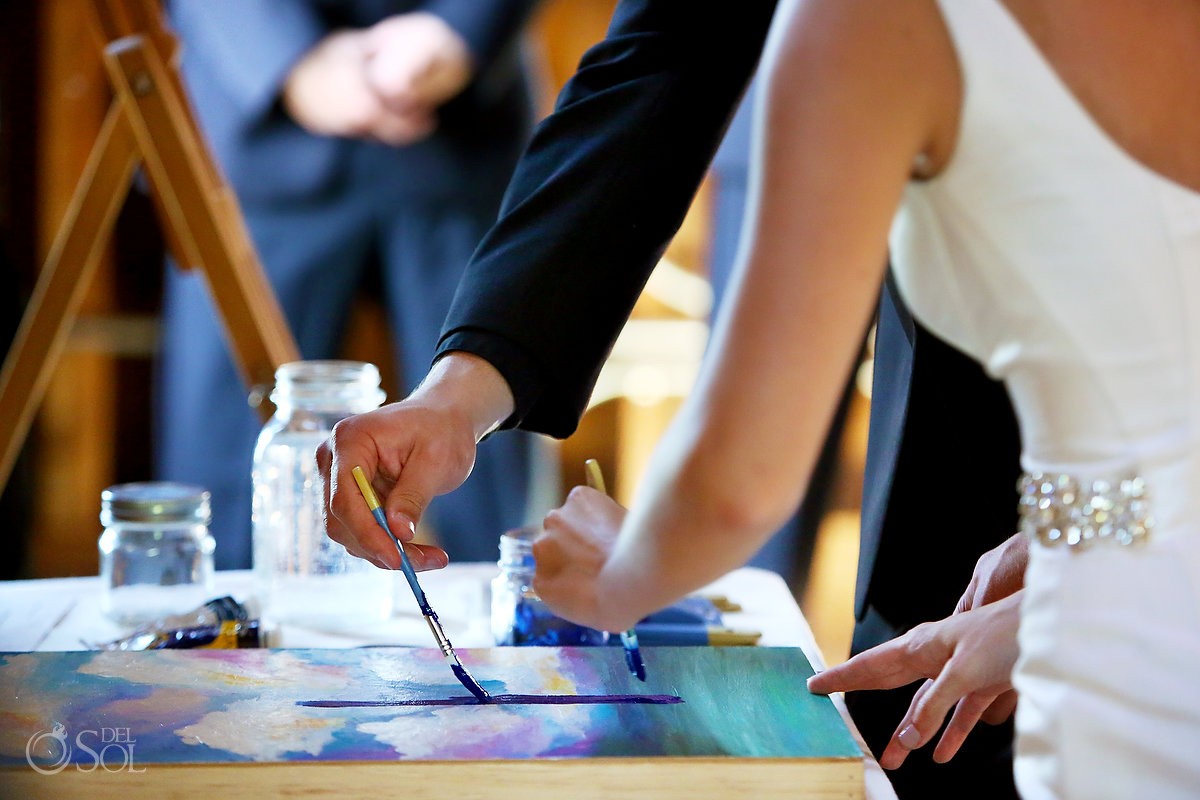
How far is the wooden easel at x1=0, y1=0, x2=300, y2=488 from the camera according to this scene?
1636 mm

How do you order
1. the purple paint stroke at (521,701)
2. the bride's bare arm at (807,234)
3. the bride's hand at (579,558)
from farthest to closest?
the purple paint stroke at (521,701) → the bride's hand at (579,558) → the bride's bare arm at (807,234)

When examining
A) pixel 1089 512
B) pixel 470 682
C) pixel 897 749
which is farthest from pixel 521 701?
pixel 1089 512

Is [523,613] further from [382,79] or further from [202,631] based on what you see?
[382,79]

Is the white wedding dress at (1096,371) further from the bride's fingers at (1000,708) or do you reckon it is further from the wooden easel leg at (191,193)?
the wooden easel leg at (191,193)

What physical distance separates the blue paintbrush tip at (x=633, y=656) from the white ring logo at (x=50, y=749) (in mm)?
399

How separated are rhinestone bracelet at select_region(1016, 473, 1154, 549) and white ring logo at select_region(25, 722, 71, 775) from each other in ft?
1.99

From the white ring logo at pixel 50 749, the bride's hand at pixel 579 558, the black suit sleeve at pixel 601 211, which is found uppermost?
the black suit sleeve at pixel 601 211

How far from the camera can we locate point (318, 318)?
278 centimetres

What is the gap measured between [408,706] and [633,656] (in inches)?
7.4

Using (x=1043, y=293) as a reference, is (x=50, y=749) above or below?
below

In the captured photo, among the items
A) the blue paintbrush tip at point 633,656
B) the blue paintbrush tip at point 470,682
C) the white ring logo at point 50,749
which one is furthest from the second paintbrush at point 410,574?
the white ring logo at point 50,749

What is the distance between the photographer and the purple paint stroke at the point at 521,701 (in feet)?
3.15

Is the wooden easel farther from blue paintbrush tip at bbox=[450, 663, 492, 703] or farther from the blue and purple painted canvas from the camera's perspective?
blue paintbrush tip at bbox=[450, 663, 492, 703]

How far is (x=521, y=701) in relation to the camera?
98 cm
